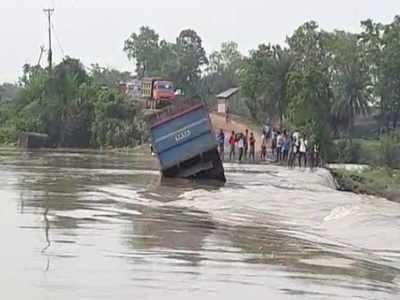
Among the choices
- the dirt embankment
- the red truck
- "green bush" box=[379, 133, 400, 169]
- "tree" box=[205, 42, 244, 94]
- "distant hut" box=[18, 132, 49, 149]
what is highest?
"tree" box=[205, 42, 244, 94]

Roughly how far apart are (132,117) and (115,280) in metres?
67.9

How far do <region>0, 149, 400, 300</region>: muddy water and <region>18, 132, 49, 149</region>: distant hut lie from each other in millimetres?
45702

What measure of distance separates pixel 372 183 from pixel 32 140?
4258cm

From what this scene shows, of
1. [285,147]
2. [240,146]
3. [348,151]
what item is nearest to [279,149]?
[285,147]

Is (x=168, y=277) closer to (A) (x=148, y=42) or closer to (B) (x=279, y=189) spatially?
(B) (x=279, y=189)

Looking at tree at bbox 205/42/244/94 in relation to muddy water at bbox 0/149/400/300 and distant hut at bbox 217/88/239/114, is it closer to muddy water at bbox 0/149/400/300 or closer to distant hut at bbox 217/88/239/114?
distant hut at bbox 217/88/239/114

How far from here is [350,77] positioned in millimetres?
79250

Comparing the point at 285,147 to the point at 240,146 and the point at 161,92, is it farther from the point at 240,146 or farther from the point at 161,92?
the point at 161,92

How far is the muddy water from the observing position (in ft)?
33.3

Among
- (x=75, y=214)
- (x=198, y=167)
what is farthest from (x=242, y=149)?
(x=75, y=214)

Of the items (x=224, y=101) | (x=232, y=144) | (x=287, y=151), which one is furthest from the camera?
(x=224, y=101)

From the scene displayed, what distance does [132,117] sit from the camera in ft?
255

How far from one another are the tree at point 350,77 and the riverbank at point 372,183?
117ft

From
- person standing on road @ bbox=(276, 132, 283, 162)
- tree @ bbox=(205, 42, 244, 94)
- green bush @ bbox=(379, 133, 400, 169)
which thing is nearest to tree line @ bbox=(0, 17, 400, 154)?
green bush @ bbox=(379, 133, 400, 169)
